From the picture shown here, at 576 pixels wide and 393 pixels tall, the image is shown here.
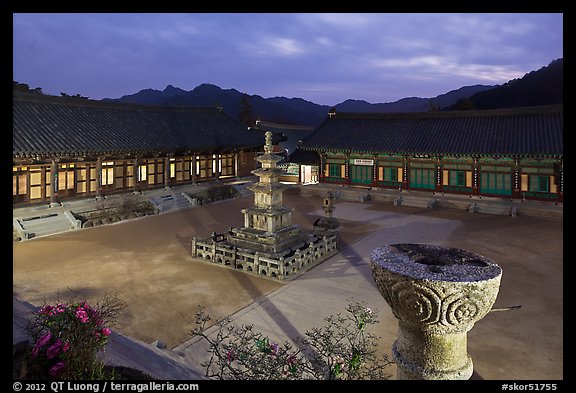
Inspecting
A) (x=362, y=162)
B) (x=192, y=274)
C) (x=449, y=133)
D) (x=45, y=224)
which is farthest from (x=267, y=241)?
(x=449, y=133)

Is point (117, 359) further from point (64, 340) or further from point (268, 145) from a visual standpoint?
point (268, 145)

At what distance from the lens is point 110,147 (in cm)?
2659

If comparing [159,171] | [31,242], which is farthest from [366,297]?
[159,171]

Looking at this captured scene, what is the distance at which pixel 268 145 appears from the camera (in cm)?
1759

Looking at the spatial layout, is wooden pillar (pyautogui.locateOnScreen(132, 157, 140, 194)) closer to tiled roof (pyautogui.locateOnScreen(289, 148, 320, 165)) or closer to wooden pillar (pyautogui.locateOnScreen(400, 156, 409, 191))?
tiled roof (pyautogui.locateOnScreen(289, 148, 320, 165))

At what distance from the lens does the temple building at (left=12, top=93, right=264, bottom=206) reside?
24.2 metres

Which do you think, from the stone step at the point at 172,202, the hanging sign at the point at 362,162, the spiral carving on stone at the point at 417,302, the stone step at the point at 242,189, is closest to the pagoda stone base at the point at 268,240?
the stone step at the point at 172,202

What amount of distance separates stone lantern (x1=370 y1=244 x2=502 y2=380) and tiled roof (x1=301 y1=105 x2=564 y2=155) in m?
27.5

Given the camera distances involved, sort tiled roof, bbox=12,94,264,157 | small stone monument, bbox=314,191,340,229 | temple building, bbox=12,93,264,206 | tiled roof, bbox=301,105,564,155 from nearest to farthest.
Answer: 1. small stone monument, bbox=314,191,340,229
2. tiled roof, bbox=12,94,264,157
3. temple building, bbox=12,93,264,206
4. tiled roof, bbox=301,105,564,155

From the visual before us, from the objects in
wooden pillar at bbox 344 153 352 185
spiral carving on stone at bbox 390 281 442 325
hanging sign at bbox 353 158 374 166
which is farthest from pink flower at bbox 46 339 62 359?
wooden pillar at bbox 344 153 352 185

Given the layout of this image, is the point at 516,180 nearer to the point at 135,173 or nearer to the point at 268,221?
the point at 268,221

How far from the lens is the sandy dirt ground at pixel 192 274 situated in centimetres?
1052

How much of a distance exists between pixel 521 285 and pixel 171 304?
39.9ft

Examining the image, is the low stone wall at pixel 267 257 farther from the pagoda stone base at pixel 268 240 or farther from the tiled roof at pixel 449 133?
the tiled roof at pixel 449 133
